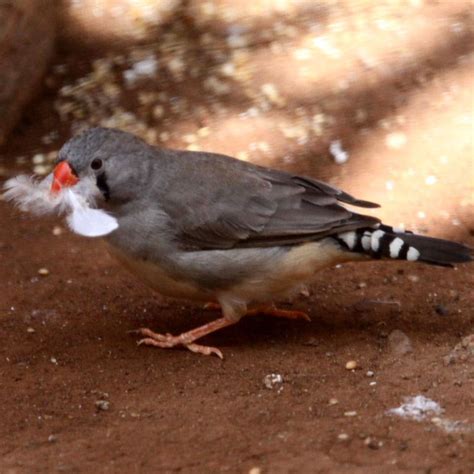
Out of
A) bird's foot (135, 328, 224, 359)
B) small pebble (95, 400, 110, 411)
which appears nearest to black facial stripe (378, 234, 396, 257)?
bird's foot (135, 328, 224, 359)

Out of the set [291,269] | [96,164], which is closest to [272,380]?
[291,269]

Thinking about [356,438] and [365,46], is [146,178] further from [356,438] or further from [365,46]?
[365,46]

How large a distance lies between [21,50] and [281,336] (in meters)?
2.74

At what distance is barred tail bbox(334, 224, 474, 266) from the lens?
528 centimetres

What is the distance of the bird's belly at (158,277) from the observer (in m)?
5.26

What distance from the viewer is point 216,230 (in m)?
5.31

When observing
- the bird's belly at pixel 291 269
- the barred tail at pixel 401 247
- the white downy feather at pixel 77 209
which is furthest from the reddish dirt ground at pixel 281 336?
the white downy feather at pixel 77 209

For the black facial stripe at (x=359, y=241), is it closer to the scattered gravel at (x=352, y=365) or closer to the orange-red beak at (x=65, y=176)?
the scattered gravel at (x=352, y=365)

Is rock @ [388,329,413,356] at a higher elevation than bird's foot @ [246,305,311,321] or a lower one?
higher

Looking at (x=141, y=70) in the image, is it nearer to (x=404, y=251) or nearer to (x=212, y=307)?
(x=212, y=307)

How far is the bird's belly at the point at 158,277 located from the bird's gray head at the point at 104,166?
28cm

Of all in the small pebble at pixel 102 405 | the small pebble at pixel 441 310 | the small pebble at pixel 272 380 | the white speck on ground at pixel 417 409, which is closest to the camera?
the white speck on ground at pixel 417 409

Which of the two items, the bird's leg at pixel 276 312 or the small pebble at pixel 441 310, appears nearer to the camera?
the small pebble at pixel 441 310

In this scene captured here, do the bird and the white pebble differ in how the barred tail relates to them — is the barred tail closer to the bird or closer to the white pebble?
the bird
